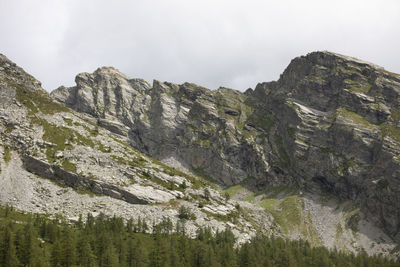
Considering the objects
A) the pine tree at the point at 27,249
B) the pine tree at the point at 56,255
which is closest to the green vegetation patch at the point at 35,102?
the pine tree at the point at 27,249

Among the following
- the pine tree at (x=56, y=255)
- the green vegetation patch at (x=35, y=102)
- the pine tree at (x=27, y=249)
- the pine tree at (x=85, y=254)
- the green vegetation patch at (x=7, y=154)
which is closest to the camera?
the pine tree at (x=27, y=249)

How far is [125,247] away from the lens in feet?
293

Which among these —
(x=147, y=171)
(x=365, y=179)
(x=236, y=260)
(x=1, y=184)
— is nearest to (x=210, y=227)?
(x=236, y=260)

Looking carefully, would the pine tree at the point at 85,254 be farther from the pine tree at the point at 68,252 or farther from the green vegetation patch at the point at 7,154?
the green vegetation patch at the point at 7,154

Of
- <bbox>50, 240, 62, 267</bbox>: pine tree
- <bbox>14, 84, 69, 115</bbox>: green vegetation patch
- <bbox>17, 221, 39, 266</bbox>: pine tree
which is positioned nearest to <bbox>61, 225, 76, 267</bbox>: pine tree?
<bbox>50, 240, 62, 267</bbox>: pine tree

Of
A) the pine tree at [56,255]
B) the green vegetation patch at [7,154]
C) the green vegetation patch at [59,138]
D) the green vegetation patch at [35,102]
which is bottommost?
the pine tree at [56,255]

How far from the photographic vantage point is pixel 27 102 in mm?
160375

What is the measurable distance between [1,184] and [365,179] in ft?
610

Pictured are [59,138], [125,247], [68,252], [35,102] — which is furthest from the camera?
[35,102]

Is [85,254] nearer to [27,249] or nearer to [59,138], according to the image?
[27,249]

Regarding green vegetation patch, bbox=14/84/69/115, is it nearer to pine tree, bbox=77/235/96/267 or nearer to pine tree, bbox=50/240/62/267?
pine tree, bbox=50/240/62/267

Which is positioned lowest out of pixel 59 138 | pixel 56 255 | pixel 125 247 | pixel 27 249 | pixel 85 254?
pixel 56 255

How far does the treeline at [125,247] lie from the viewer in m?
75.5

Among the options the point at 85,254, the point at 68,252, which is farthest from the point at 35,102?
the point at 85,254
